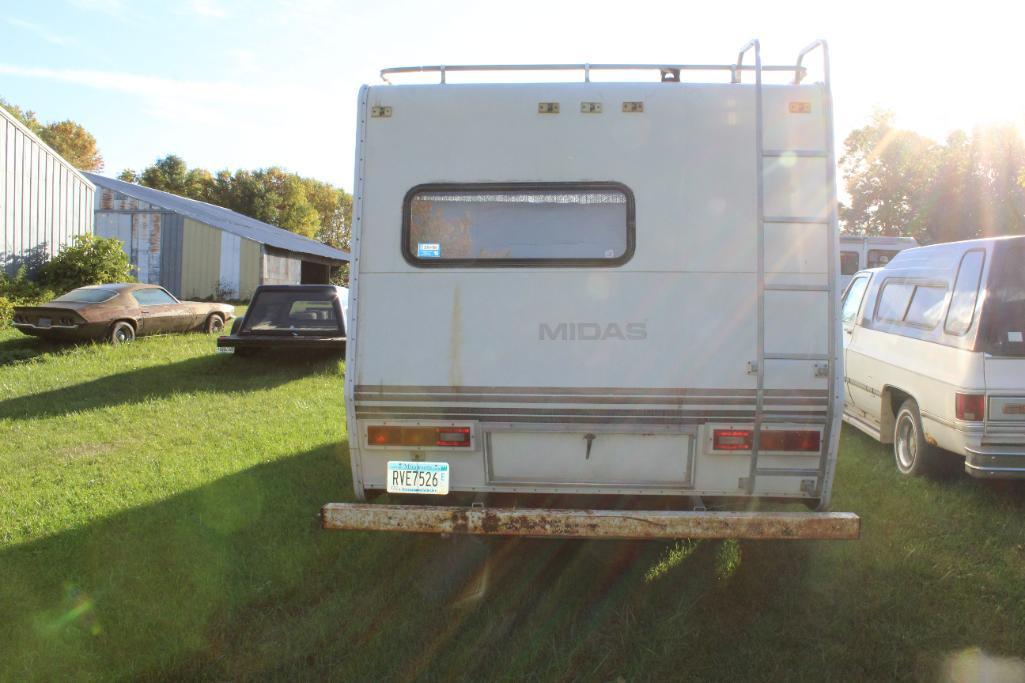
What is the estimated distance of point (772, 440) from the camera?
3795mm

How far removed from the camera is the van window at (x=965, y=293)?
5.38 metres

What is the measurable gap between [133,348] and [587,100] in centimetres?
1118

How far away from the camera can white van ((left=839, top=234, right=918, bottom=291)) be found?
63.6 feet

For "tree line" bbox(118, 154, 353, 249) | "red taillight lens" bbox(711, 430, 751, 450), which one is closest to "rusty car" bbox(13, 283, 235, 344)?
"red taillight lens" bbox(711, 430, 751, 450)

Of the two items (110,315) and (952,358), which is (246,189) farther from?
(952,358)

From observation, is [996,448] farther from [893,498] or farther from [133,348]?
[133,348]

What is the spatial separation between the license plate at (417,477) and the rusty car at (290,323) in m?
7.18

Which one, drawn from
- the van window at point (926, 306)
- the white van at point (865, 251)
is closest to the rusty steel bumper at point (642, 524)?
the van window at point (926, 306)

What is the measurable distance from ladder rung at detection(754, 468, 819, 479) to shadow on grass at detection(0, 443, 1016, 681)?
2.34ft

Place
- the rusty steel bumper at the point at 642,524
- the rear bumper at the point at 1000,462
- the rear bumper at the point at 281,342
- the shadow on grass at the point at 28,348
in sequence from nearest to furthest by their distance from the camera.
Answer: the rusty steel bumper at the point at 642,524 → the rear bumper at the point at 1000,462 → the rear bumper at the point at 281,342 → the shadow on grass at the point at 28,348

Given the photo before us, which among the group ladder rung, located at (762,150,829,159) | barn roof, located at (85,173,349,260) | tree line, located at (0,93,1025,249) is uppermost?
tree line, located at (0,93,1025,249)

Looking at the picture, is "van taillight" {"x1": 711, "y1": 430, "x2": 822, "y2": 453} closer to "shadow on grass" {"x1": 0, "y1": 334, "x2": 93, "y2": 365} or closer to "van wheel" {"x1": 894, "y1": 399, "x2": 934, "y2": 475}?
"van wheel" {"x1": 894, "y1": 399, "x2": 934, "y2": 475}

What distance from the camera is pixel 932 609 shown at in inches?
152

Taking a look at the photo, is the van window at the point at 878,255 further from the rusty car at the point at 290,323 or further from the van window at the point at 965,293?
the van window at the point at 965,293
